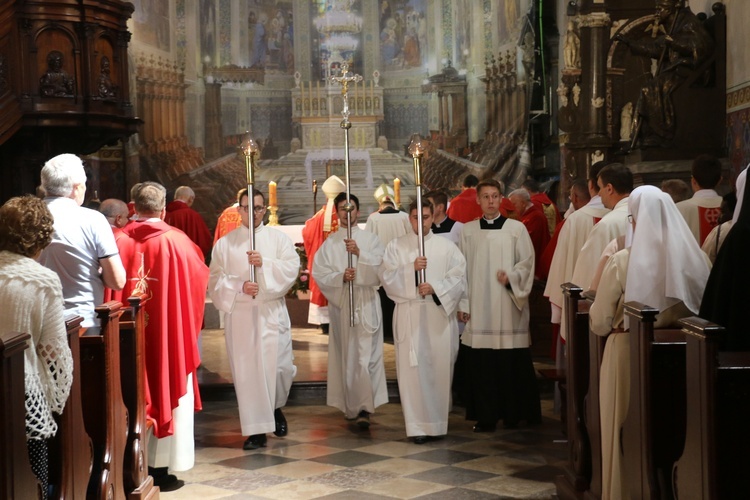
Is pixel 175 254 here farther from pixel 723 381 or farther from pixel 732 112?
pixel 732 112

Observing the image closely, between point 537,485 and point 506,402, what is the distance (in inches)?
61.3

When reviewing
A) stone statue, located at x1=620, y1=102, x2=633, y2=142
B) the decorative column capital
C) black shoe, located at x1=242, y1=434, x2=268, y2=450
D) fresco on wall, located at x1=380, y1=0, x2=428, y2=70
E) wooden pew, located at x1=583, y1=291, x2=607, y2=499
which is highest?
fresco on wall, located at x1=380, y1=0, x2=428, y2=70

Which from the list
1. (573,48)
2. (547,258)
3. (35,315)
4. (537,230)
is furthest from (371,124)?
(35,315)

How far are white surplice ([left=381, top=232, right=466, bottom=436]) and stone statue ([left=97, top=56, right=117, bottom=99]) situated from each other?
14.3ft

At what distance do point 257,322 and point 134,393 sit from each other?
174 cm

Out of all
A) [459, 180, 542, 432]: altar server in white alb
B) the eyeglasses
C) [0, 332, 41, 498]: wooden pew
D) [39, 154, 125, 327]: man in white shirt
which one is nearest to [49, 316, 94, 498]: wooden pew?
[39, 154, 125, 327]: man in white shirt

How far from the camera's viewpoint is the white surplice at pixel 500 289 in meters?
7.27

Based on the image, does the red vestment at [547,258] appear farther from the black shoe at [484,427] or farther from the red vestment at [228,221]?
the red vestment at [228,221]

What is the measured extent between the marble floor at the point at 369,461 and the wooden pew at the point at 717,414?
2.44 metres

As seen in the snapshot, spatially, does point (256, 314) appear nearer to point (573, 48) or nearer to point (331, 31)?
point (573, 48)

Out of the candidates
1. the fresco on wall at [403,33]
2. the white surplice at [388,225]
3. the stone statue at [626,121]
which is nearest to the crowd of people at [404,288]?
the white surplice at [388,225]

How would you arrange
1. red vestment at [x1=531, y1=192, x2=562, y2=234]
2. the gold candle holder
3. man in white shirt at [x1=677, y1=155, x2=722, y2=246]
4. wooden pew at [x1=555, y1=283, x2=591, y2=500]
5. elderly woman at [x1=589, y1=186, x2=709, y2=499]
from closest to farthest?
elderly woman at [x1=589, y1=186, x2=709, y2=499] → wooden pew at [x1=555, y1=283, x2=591, y2=500] → man in white shirt at [x1=677, y1=155, x2=722, y2=246] → red vestment at [x1=531, y1=192, x2=562, y2=234] → the gold candle holder

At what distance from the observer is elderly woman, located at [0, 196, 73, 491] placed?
3.65 metres

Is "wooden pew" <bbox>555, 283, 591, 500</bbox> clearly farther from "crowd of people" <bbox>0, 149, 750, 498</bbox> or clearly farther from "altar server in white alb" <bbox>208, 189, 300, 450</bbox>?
"altar server in white alb" <bbox>208, 189, 300, 450</bbox>
